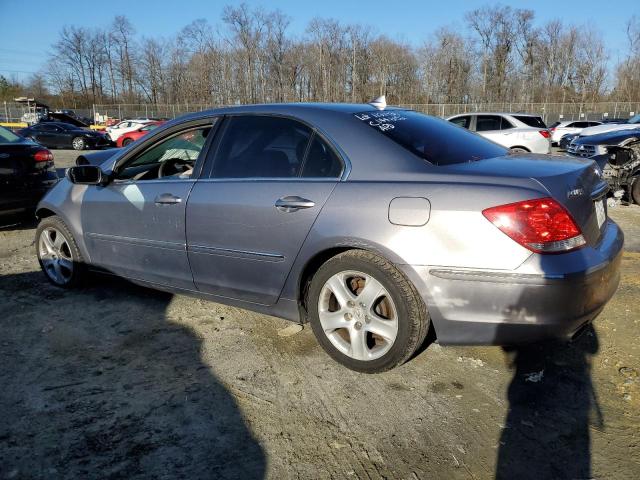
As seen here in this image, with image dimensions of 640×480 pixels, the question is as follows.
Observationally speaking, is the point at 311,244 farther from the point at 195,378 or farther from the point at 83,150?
the point at 83,150

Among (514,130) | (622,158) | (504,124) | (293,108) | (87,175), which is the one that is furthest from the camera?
(504,124)

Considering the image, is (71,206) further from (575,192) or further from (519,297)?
(575,192)

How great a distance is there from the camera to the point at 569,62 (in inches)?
2489

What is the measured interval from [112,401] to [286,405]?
933mm

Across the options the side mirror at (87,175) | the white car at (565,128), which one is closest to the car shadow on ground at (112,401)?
the side mirror at (87,175)

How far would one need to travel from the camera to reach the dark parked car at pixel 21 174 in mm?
6207

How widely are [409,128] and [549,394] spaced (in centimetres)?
174

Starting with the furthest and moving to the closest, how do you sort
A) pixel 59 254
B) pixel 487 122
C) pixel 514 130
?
pixel 487 122 → pixel 514 130 → pixel 59 254

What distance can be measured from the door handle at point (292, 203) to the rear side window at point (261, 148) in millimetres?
188

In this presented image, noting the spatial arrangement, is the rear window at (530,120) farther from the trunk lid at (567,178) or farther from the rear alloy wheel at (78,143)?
the rear alloy wheel at (78,143)

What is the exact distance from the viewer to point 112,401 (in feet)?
8.81

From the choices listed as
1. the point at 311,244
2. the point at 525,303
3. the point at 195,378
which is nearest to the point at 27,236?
the point at 195,378

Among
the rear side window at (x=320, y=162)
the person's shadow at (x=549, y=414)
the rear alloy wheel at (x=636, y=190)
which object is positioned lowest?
the person's shadow at (x=549, y=414)

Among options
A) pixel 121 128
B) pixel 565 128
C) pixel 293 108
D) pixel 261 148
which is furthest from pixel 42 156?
pixel 565 128
